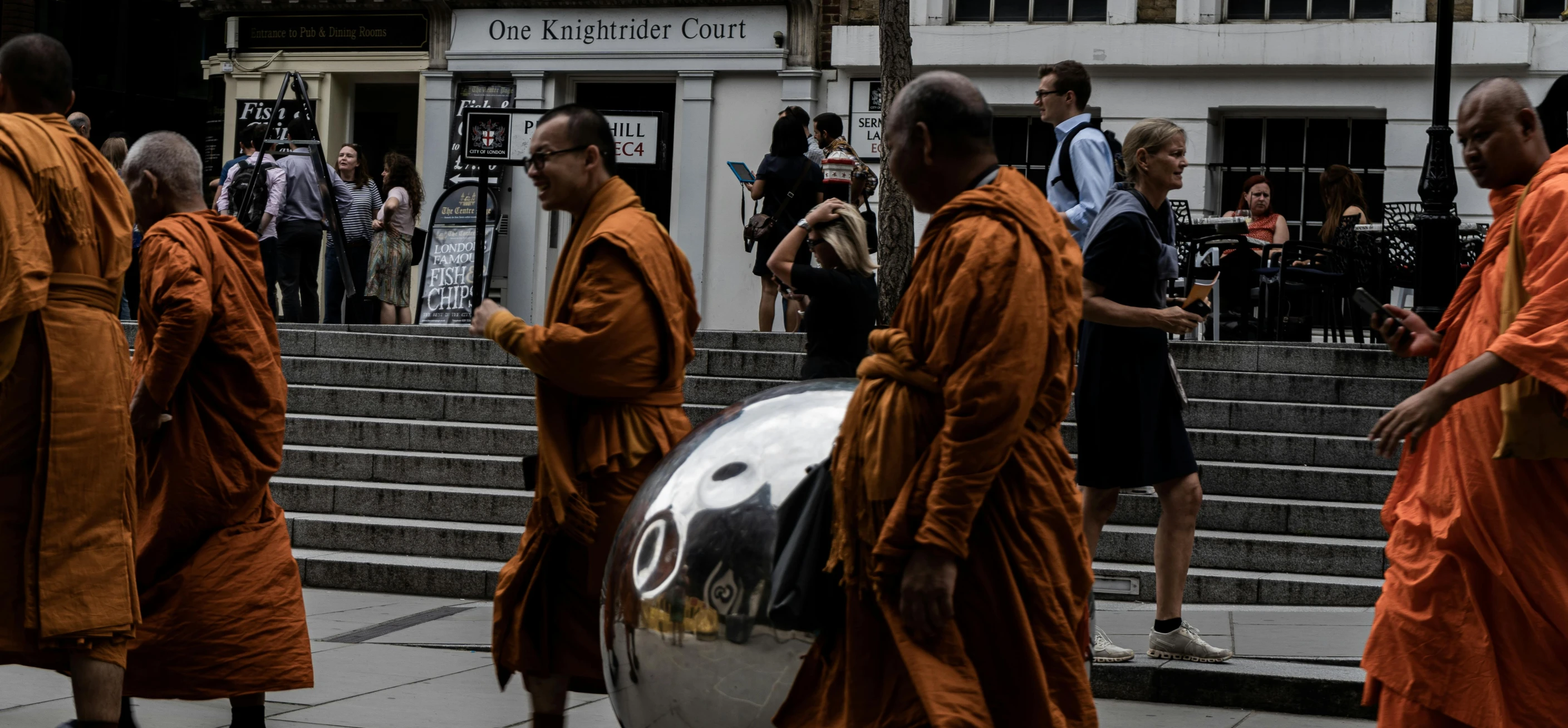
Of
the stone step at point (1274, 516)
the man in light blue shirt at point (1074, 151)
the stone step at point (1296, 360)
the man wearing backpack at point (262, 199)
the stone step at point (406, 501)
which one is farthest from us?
the man wearing backpack at point (262, 199)

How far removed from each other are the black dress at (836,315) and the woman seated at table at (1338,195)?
782cm

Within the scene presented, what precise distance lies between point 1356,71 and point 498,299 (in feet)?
31.8

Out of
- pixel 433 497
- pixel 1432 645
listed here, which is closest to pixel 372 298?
pixel 433 497

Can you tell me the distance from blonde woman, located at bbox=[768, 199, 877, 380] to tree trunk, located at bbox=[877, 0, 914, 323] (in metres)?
5.73

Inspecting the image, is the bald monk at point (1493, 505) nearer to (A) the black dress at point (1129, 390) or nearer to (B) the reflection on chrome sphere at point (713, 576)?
(B) the reflection on chrome sphere at point (713, 576)

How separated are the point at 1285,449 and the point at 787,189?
3998mm

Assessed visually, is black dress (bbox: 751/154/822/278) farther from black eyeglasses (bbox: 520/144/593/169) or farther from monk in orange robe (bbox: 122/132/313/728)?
black eyeglasses (bbox: 520/144/593/169)

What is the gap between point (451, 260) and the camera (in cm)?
1800

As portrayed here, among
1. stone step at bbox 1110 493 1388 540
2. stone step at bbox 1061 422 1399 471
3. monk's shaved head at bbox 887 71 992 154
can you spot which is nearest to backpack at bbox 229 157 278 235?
stone step at bbox 1061 422 1399 471

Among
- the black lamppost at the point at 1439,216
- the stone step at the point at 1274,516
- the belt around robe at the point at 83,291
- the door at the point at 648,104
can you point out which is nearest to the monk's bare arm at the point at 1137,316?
the stone step at the point at 1274,516

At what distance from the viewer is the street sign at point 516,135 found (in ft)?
43.8

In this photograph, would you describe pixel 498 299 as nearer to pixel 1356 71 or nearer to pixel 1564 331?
pixel 1356 71

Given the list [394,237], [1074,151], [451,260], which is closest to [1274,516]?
[1074,151]

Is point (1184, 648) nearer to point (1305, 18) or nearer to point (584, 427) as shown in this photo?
point (584, 427)
